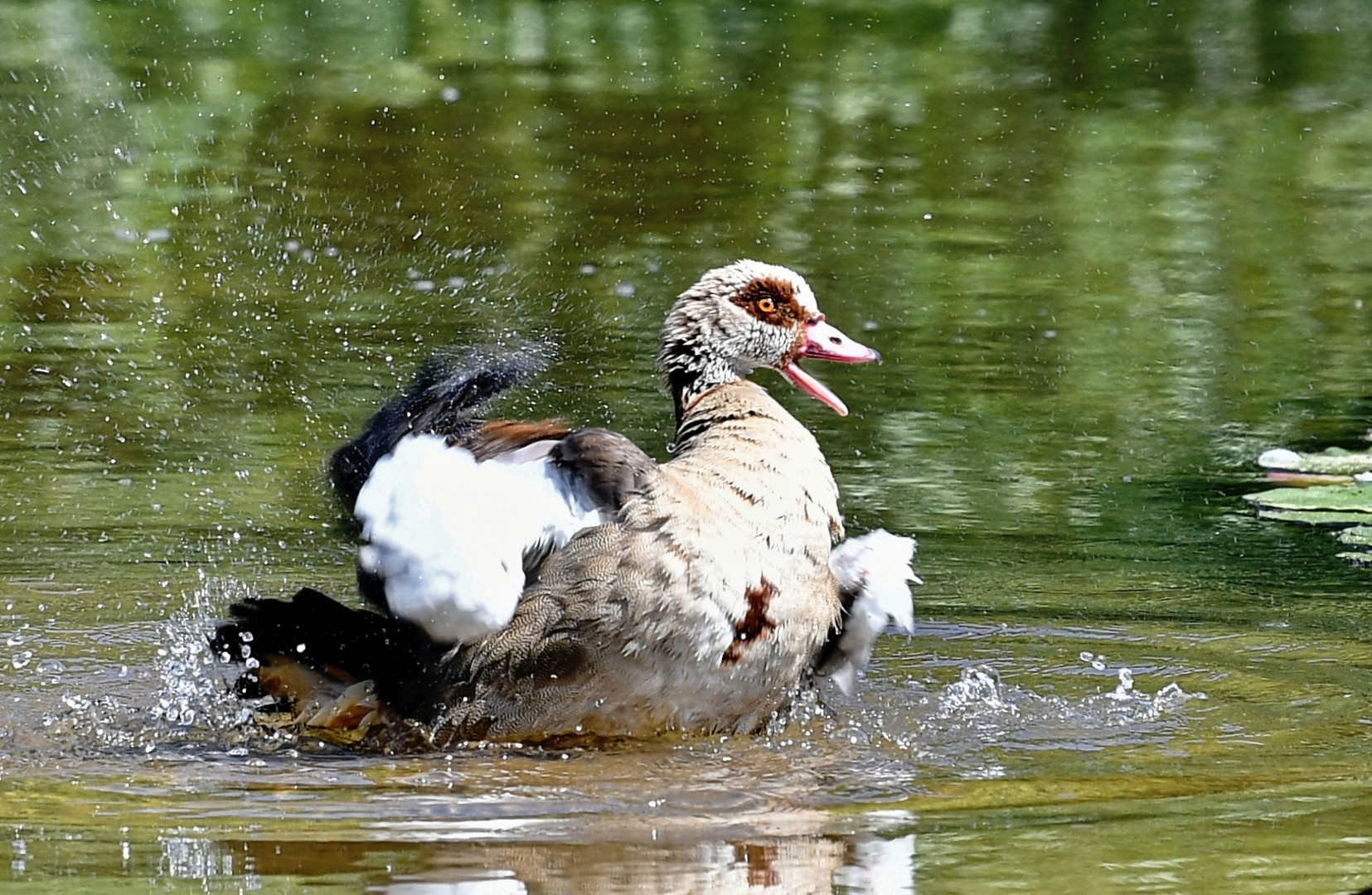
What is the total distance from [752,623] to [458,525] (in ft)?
2.53

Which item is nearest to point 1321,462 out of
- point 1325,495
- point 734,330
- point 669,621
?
point 1325,495

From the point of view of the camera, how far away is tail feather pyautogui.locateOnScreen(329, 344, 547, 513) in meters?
5.86

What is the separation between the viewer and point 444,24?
17.8 metres

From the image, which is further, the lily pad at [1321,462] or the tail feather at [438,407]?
the lily pad at [1321,462]

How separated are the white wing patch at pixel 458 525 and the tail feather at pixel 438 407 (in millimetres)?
147

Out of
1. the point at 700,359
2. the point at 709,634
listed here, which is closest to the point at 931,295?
the point at 700,359

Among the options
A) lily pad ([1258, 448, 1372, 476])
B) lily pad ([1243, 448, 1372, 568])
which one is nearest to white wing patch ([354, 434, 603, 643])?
lily pad ([1243, 448, 1372, 568])

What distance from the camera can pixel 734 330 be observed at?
6508 millimetres

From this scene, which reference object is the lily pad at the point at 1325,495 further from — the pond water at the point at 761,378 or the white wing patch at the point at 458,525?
the white wing patch at the point at 458,525

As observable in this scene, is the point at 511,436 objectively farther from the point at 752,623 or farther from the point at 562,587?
the point at 752,623

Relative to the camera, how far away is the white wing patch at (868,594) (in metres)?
6.00

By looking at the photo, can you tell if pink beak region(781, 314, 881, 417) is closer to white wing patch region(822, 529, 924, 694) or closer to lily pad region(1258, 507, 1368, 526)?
white wing patch region(822, 529, 924, 694)

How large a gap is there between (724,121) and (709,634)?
1007cm

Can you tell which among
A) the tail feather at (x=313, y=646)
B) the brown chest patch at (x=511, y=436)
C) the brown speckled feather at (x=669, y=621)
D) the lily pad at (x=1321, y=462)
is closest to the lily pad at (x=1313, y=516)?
the lily pad at (x=1321, y=462)
